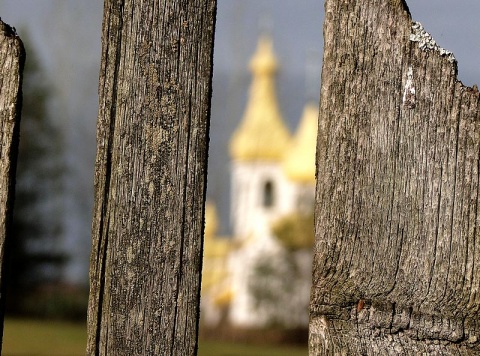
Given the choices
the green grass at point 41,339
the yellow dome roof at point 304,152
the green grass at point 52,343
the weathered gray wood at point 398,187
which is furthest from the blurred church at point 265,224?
the weathered gray wood at point 398,187

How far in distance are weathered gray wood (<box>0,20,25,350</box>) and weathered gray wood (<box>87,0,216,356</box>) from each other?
0.42 ft

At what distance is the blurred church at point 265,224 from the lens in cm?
3005

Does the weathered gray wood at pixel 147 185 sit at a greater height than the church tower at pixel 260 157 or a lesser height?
lesser

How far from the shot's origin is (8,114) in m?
1.22

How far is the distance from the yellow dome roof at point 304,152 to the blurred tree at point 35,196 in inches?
379

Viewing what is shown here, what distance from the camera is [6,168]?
4.00ft

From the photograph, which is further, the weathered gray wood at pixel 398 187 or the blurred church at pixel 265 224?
the blurred church at pixel 265 224

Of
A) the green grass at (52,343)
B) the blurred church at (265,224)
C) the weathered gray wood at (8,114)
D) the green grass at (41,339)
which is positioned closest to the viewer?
the weathered gray wood at (8,114)

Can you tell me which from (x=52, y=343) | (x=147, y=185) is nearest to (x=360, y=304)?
(x=147, y=185)

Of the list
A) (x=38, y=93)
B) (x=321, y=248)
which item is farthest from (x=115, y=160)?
(x=38, y=93)

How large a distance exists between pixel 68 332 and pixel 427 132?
26681 millimetres

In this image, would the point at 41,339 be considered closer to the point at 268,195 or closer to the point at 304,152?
the point at 304,152

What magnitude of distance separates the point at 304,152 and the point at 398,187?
100ft

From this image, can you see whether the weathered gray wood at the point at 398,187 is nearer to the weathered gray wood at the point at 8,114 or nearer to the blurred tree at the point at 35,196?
the weathered gray wood at the point at 8,114
